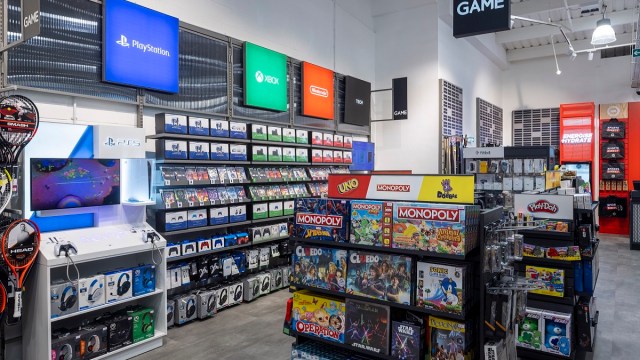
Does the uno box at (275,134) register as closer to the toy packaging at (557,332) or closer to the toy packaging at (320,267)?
the toy packaging at (320,267)

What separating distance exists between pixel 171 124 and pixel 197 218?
1.12 m

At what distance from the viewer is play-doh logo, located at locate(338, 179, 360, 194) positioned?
9.75 ft

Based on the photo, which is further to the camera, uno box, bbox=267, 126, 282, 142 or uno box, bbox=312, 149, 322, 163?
uno box, bbox=312, 149, 322, 163

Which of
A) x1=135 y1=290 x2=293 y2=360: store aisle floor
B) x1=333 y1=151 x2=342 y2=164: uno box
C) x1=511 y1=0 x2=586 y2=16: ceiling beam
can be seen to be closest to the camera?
x1=135 y1=290 x2=293 y2=360: store aisle floor

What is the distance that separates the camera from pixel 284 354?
12.7 ft

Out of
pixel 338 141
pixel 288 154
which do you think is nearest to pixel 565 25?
pixel 338 141

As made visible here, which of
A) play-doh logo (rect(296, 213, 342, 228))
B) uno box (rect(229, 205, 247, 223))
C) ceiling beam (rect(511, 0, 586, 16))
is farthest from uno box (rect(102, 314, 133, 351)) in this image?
ceiling beam (rect(511, 0, 586, 16))

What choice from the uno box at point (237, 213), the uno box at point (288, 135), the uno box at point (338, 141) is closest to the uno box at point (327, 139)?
the uno box at point (338, 141)

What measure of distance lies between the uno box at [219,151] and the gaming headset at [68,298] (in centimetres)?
213

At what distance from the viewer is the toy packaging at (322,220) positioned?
9.18 ft

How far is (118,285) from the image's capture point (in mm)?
3779

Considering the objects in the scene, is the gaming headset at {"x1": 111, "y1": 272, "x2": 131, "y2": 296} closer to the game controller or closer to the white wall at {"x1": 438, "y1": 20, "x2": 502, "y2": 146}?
the game controller

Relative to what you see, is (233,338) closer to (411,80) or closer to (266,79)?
(266,79)

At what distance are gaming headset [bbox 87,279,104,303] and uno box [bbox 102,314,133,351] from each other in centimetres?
27
